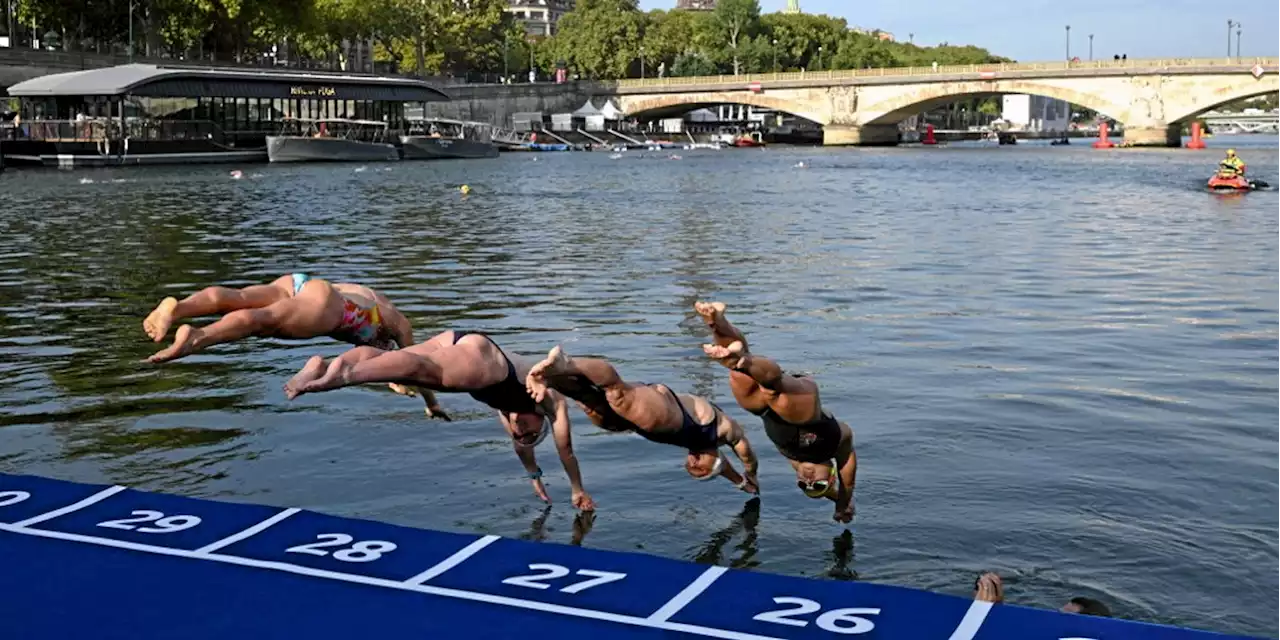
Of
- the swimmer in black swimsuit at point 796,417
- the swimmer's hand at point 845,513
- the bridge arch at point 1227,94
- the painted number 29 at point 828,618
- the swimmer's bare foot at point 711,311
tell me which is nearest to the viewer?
the painted number 29 at point 828,618

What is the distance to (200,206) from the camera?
4322cm

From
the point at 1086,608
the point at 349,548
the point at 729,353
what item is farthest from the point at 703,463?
the point at 1086,608

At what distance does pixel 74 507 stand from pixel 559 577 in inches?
130

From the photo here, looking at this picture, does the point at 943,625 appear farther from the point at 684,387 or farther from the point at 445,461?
the point at 684,387

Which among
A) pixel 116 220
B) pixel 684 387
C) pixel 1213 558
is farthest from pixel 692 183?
pixel 1213 558

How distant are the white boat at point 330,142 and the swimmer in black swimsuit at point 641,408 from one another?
67.8m

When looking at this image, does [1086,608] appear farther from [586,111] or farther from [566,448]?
[586,111]

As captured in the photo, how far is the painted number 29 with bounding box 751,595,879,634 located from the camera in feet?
23.1

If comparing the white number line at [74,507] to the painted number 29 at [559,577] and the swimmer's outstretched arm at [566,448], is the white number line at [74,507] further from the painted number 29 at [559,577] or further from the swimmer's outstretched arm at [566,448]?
the painted number 29 at [559,577]

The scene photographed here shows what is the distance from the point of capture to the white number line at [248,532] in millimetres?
8240

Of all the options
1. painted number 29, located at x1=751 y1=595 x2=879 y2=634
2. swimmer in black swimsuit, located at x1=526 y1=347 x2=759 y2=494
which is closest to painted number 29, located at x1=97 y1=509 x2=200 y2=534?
swimmer in black swimsuit, located at x1=526 y1=347 x2=759 y2=494

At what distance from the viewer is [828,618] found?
722cm

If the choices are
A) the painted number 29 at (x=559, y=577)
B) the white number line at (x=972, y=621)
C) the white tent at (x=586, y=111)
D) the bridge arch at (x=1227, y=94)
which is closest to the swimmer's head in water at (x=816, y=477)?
the painted number 29 at (x=559, y=577)

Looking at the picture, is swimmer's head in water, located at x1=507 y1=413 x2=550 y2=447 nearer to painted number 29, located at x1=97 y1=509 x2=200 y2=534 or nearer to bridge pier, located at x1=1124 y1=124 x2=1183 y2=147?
painted number 29, located at x1=97 y1=509 x2=200 y2=534
